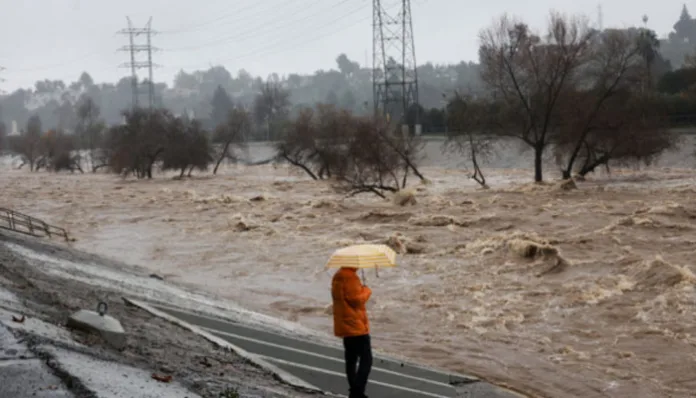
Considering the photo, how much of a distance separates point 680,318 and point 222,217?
1117 inches

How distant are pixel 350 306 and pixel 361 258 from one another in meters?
0.65

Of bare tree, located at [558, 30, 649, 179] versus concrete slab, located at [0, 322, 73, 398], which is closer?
concrete slab, located at [0, 322, 73, 398]

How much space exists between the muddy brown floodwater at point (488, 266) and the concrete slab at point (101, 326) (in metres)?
5.58

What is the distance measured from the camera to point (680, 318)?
679 inches

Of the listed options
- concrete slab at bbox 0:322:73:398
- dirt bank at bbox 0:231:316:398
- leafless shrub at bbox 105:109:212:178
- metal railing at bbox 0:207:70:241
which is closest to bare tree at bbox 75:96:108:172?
leafless shrub at bbox 105:109:212:178

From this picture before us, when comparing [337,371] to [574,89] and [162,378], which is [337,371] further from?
[574,89]

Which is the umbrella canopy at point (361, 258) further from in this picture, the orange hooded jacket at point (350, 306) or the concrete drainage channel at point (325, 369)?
the concrete drainage channel at point (325, 369)

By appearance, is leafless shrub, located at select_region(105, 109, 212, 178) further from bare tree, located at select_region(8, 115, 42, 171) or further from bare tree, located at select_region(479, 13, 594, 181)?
bare tree, located at select_region(8, 115, 42, 171)

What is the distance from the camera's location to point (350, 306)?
9641 millimetres

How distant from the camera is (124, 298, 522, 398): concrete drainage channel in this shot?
11.3 m

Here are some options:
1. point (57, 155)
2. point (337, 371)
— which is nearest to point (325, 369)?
point (337, 371)

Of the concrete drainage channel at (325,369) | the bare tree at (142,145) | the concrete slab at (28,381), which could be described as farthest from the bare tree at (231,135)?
the concrete slab at (28,381)

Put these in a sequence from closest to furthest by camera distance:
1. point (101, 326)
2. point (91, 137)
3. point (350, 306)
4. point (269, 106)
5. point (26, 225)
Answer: point (350, 306) → point (101, 326) → point (26, 225) → point (91, 137) → point (269, 106)

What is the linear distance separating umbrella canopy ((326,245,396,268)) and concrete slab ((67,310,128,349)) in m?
2.95
